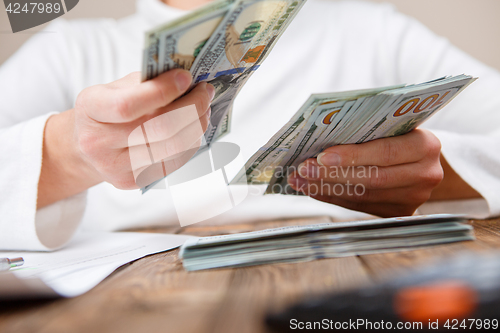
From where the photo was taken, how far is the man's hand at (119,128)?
1.16ft

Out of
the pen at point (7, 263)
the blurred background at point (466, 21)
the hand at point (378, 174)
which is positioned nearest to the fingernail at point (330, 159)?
the hand at point (378, 174)

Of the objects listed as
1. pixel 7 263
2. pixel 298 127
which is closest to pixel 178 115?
pixel 298 127

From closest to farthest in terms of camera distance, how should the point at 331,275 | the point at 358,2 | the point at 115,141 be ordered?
the point at 331,275 < the point at 115,141 < the point at 358,2

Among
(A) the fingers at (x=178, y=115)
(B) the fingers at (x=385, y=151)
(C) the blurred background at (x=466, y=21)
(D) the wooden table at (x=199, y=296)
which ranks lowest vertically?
Result: (C) the blurred background at (x=466, y=21)

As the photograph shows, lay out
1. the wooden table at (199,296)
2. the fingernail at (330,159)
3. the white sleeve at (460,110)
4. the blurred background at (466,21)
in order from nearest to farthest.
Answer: the wooden table at (199,296)
the fingernail at (330,159)
the white sleeve at (460,110)
the blurred background at (466,21)

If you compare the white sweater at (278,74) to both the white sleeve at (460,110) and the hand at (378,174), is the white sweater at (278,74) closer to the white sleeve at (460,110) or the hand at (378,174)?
the white sleeve at (460,110)

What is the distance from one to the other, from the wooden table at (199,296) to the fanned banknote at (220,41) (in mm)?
215

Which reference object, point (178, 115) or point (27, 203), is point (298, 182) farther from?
point (27, 203)

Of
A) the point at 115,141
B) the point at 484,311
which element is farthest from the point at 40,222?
Result: the point at 484,311

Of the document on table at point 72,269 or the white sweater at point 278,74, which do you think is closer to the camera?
the document on table at point 72,269

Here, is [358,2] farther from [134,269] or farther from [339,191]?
[134,269]

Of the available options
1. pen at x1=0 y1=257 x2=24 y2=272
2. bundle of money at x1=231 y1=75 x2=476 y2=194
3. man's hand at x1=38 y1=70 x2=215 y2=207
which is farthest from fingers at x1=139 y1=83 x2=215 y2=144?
pen at x1=0 y1=257 x2=24 y2=272

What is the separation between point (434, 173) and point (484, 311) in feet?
1.42

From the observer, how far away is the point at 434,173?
21.7 inches
